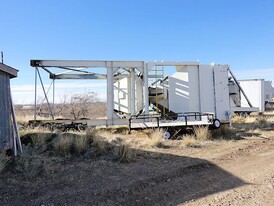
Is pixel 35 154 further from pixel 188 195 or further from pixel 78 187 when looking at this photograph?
pixel 188 195

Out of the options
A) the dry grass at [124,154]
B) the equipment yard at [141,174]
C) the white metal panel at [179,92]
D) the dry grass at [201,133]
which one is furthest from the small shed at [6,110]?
the white metal panel at [179,92]

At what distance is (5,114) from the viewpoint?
8008 mm

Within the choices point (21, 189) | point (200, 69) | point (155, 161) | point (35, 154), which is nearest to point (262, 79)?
point (200, 69)

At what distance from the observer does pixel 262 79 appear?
27328mm

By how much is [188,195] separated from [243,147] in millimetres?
5419

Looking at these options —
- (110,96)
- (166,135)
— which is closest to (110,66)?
(110,96)

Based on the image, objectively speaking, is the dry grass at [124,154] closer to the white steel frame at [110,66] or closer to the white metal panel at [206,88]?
the white steel frame at [110,66]

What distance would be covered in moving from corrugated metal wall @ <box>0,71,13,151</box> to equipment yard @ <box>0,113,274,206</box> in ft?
2.07

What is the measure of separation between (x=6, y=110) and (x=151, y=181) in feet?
15.4

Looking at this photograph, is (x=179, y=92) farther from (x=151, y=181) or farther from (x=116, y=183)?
(x=116, y=183)

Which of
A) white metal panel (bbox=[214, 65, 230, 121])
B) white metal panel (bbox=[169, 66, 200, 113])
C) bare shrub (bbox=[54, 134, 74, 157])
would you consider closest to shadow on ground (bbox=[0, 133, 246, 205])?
bare shrub (bbox=[54, 134, 74, 157])

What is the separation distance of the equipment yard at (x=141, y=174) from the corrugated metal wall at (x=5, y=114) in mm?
630

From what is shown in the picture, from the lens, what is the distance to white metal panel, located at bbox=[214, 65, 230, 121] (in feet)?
48.3

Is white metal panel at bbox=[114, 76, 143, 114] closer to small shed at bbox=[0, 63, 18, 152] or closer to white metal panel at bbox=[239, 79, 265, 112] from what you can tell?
small shed at bbox=[0, 63, 18, 152]
